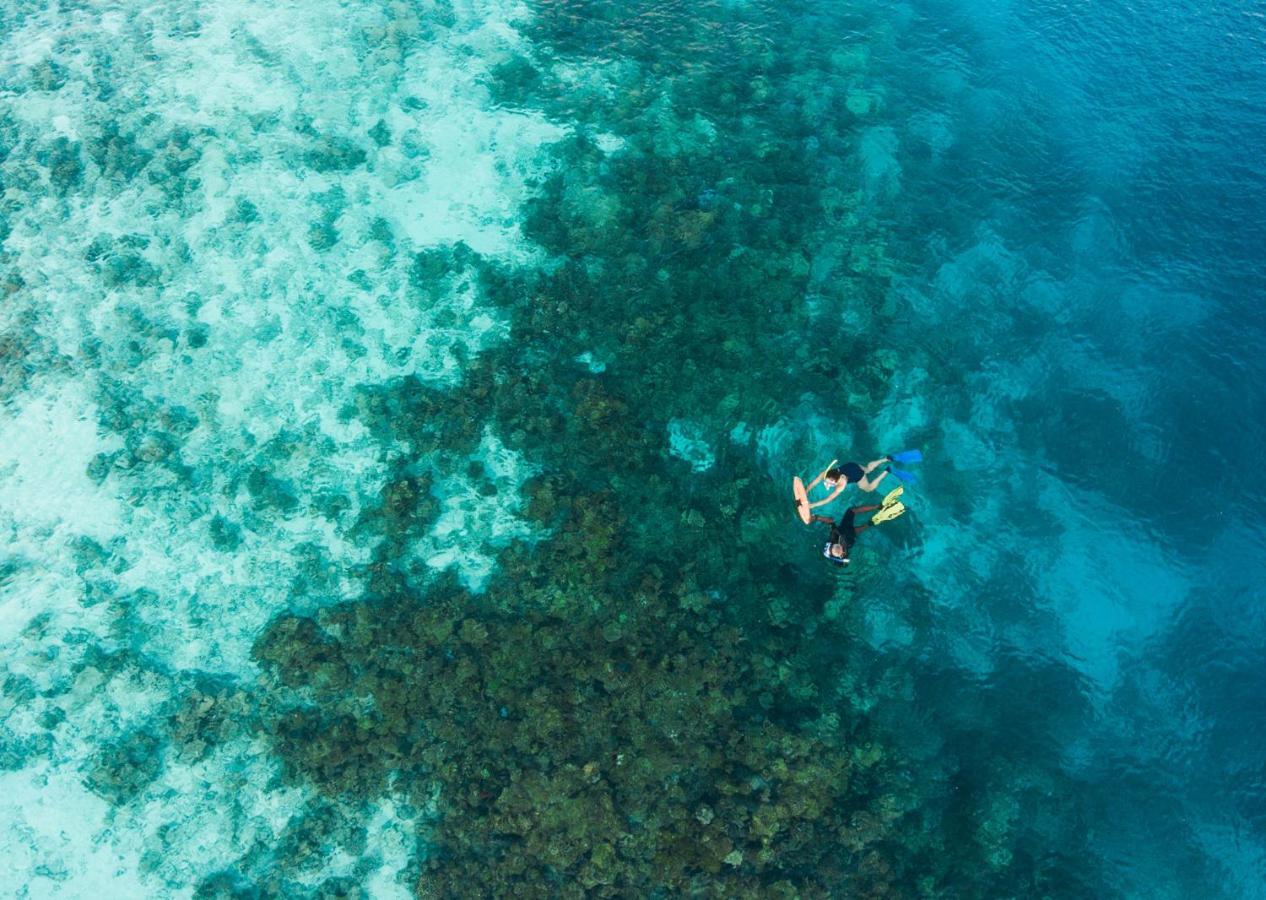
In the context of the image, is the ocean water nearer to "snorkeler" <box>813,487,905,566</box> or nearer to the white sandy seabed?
the white sandy seabed

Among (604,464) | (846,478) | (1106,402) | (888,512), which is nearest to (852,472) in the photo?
(846,478)

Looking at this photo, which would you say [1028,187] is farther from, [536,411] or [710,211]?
[536,411]

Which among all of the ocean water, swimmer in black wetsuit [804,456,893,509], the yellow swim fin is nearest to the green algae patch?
the ocean water

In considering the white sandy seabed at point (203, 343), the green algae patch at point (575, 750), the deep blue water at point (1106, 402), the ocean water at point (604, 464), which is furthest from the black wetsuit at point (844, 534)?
the white sandy seabed at point (203, 343)

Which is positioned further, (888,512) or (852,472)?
(888,512)

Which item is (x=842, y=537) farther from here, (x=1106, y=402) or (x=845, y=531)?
(x=1106, y=402)

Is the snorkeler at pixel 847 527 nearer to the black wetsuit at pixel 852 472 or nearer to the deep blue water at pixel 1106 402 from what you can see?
the black wetsuit at pixel 852 472
